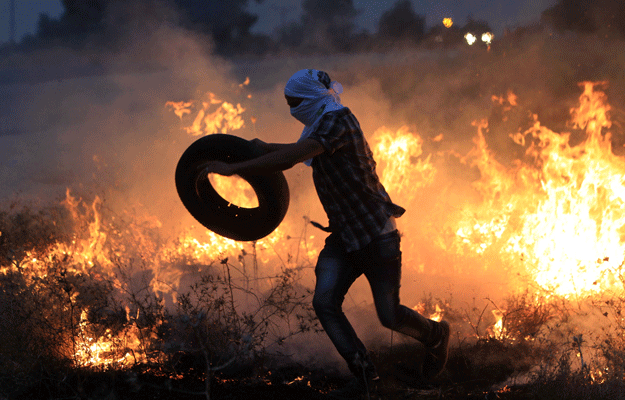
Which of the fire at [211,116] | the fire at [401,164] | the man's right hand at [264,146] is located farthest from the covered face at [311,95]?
the fire at [211,116]

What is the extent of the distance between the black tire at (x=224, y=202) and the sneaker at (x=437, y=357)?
4.79ft

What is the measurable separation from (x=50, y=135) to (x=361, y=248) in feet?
41.5

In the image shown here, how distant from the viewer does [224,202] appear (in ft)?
13.0

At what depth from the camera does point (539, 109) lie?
9.47m

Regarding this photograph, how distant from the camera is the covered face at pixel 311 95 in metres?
3.16

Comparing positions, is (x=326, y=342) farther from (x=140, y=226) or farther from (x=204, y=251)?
(x=140, y=226)

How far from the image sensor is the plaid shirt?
10.1ft

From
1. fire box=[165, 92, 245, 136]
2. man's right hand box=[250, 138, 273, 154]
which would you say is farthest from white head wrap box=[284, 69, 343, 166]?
fire box=[165, 92, 245, 136]

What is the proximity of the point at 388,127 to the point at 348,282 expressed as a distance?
4.70 metres

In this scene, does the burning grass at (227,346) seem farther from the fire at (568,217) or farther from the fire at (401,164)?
the fire at (401,164)

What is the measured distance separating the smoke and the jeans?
1716mm

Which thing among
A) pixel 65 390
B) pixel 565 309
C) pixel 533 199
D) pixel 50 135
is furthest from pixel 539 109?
pixel 50 135

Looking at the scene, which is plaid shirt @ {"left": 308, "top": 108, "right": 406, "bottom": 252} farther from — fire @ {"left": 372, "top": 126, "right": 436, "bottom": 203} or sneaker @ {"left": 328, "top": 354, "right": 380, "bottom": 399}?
fire @ {"left": 372, "top": 126, "right": 436, "bottom": 203}

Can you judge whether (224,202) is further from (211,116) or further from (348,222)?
(211,116)
